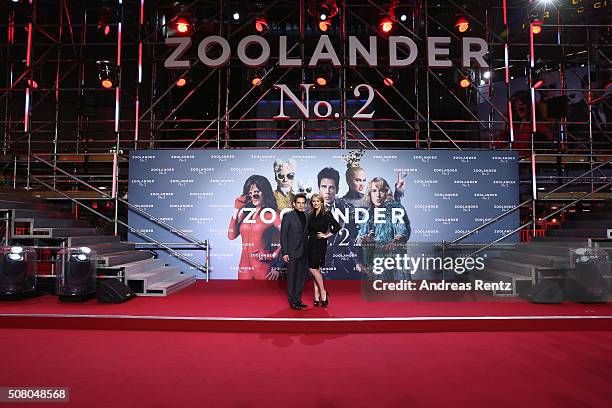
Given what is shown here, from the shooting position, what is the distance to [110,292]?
20.4ft

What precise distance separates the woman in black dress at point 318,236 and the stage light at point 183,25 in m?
6.32

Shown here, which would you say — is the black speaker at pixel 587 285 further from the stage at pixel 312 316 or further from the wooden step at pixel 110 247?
the wooden step at pixel 110 247

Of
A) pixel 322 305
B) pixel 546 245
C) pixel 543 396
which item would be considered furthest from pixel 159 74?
pixel 543 396

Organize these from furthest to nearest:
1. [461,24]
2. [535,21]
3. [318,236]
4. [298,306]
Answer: [461,24]
[535,21]
[318,236]
[298,306]

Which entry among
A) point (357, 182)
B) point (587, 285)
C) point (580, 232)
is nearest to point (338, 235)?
point (357, 182)

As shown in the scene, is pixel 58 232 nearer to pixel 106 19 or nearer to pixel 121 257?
pixel 121 257

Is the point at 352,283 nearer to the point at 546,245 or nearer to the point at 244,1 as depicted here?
the point at 546,245

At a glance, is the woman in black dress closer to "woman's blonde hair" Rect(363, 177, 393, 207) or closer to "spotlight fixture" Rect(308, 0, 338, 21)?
"woman's blonde hair" Rect(363, 177, 393, 207)

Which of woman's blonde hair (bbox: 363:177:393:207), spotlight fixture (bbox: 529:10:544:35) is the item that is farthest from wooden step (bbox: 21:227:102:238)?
spotlight fixture (bbox: 529:10:544:35)

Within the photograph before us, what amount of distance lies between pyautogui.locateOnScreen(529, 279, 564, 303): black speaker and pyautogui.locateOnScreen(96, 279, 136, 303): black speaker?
20.5ft

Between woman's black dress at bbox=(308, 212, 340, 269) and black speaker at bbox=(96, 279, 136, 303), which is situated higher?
woman's black dress at bbox=(308, 212, 340, 269)

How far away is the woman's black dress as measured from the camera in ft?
19.6

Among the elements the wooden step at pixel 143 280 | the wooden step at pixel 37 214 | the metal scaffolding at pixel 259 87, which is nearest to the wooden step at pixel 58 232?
the wooden step at pixel 37 214

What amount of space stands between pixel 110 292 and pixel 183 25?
21.8ft
